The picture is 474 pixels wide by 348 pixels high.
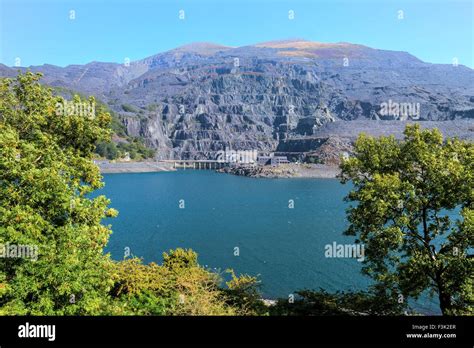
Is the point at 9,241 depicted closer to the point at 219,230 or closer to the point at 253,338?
the point at 253,338

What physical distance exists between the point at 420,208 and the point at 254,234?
43175mm

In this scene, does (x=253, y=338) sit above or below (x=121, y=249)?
above

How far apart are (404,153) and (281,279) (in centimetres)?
2359

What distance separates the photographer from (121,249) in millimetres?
49562

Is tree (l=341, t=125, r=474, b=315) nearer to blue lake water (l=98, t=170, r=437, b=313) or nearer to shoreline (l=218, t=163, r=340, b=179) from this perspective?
blue lake water (l=98, t=170, r=437, b=313)

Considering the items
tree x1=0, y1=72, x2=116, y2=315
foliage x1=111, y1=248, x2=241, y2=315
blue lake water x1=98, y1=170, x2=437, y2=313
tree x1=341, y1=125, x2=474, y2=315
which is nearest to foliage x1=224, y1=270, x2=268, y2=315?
foliage x1=111, y1=248, x2=241, y2=315

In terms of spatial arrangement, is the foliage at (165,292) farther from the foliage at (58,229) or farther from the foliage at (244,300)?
the foliage at (244,300)

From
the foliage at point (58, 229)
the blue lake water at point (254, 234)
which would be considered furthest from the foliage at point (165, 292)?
the blue lake water at point (254, 234)

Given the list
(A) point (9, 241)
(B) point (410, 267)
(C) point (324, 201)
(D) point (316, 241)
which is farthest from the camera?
(C) point (324, 201)

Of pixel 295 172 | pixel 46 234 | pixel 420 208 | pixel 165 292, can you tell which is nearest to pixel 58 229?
pixel 46 234

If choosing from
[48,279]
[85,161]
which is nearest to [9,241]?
[48,279]

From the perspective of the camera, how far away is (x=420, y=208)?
1662 cm

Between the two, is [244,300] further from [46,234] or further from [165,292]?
[46,234]

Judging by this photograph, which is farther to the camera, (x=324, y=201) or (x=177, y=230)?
(x=324, y=201)
